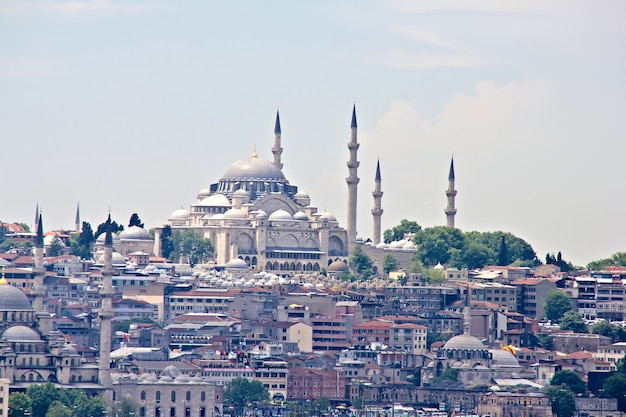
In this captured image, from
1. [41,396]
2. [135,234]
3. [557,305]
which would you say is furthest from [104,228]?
[41,396]

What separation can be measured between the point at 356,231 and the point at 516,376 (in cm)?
2700

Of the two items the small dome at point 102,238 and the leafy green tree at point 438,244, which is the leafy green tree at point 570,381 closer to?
the leafy green tree at point 438,244

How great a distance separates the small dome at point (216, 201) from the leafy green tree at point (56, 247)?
8.38 meters

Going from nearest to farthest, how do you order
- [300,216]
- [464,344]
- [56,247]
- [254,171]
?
1. [464,344]
2. [56,247]
3. [300,216]
4. [254,171]

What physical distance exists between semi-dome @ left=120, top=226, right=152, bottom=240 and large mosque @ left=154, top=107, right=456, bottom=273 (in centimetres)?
62

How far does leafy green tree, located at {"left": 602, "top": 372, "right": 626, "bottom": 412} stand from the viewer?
3531 inches

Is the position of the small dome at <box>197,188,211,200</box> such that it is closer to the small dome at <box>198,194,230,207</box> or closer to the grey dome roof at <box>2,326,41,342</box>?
the small dome at <box>198,194,230,207</box>

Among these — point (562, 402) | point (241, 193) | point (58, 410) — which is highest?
point (241, 193)

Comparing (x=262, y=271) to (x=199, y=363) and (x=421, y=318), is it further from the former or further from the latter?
(x=199, y=363)

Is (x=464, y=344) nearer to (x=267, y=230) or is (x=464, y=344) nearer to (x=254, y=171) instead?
(x=267, y=230)

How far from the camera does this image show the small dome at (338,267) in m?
117

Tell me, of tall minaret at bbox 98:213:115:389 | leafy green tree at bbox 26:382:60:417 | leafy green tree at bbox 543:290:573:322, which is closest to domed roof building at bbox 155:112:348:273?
leafy green tree at bbox 543:290:573:322

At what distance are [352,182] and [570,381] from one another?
94.5 feet

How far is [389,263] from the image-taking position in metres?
119
